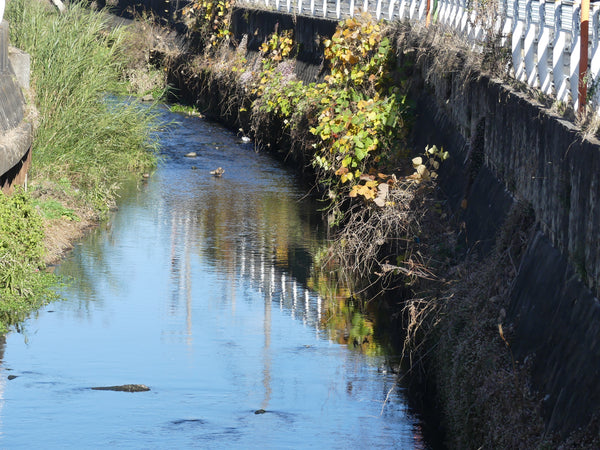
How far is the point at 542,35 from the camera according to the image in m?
9.43

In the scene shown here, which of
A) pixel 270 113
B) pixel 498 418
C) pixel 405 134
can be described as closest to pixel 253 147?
pixel 270 113

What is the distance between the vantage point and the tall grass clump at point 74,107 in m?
15.6

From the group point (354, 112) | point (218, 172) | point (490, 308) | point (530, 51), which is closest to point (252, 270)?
point (354, 112)

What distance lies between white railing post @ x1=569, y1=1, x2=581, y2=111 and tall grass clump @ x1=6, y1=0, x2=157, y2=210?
868 cm

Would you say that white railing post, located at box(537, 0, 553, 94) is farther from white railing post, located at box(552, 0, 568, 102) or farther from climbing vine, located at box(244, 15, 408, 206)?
climbing vine, located at box(244, 15, 408, 206)

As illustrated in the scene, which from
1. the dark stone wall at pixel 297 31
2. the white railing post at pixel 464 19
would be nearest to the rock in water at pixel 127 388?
the white railing post at pixel 464 19

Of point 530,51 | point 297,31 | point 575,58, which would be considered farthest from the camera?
point 297,31

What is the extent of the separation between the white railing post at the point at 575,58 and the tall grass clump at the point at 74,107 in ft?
28.5

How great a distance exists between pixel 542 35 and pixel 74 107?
8497 millimetres

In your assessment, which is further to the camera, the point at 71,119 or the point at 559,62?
the point at 71,119

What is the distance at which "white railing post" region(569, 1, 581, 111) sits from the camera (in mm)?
8047

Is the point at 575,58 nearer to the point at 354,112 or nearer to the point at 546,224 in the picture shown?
the point at 546,224

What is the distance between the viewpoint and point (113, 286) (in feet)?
41.4

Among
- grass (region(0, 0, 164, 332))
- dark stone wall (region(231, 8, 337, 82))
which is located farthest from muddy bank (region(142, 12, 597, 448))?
dark stone wall (region(231, 8, 337, 82))
